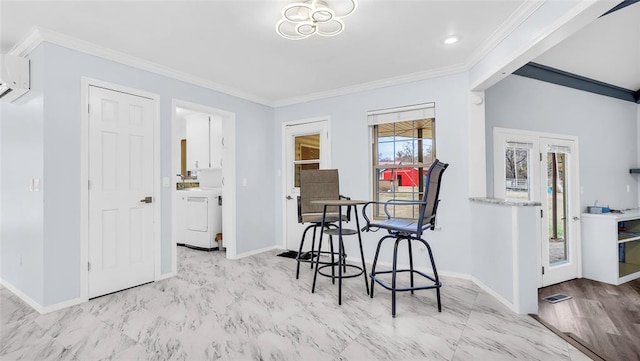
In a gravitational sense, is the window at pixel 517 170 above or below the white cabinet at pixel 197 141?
below

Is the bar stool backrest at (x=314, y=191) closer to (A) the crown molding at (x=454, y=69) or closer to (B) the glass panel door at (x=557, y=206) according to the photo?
(A) the crown molding at (x=454, y=69)

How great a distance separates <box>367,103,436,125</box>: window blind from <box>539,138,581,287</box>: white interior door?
1666 mm

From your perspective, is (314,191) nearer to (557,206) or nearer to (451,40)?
A: (451,40)

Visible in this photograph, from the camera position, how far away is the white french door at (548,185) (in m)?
3.78

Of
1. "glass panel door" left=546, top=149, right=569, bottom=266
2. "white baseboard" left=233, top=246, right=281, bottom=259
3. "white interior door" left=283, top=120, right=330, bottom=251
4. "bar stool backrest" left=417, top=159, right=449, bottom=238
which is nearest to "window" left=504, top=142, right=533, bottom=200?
"glass panel door" left=546, top=149, right=569, bottom=266

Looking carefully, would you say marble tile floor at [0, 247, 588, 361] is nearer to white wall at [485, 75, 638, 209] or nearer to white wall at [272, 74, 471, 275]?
white wall at [272, 74, 471, 275]

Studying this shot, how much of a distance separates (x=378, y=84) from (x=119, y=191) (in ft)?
11.1

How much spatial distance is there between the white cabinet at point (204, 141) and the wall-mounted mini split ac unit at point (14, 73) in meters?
2.51

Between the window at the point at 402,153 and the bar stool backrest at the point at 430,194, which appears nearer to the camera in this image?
the bar stool backrest at the point at 430,194

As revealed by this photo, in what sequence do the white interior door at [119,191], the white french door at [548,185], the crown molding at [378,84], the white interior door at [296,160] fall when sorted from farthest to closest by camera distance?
1. the white interior door at [296,160]
2. the white french door at [548,185]
3. the crown molding at [378,84]
4. the white interior door at [119,191]

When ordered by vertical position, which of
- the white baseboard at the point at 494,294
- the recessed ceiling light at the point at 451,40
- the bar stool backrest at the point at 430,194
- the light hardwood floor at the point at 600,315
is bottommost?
the light hardwood floor at the point at 600,315

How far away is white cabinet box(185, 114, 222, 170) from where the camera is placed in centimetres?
525

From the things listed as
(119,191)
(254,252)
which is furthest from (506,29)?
(254,252)

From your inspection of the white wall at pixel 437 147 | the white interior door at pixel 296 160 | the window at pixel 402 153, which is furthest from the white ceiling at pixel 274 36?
the white interior door at pixel 296 160
